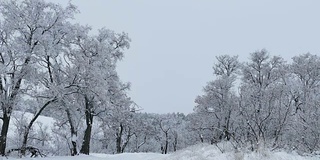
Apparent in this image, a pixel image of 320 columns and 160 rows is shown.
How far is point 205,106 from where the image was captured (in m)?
40.0

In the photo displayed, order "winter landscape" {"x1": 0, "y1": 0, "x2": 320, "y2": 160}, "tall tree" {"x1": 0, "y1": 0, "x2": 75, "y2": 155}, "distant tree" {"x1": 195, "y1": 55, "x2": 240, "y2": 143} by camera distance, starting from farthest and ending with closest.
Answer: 1. "distant tree" {"x1": 195, "y1": 55, "x2": 240, "y2": 143}
2. "tall tree" {"x1": 0, "y1": 0, "x2": 75, "y2": 155}
3. "winter landscape" {"x1": 0, "y1": 0, "x2": 320, "y2": 160}

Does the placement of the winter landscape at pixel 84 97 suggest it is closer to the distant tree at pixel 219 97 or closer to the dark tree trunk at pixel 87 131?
the dark tree trunk at pixel 87 131

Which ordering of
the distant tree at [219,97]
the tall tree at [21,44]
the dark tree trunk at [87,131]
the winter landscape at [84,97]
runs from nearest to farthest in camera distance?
the winter landscape at [84,97] < the tall tree at [21,44] < the dark tree trunk at [87,131] < the distant tree at [219,97]

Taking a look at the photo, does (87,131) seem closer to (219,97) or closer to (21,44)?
(21,44)

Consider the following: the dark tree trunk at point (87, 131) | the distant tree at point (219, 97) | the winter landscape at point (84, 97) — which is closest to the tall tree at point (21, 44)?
the winter landscape at point (84, 97)

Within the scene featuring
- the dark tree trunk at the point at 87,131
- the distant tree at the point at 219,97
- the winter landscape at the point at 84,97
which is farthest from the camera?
the distant tree at the point at 219,97

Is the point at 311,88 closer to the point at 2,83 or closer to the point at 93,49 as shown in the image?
the point at 93,49

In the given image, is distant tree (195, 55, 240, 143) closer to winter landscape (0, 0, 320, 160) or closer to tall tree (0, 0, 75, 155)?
winter landscape (0, 0, 320, 160)

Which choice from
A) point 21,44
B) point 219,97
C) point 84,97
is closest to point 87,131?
point 84,97

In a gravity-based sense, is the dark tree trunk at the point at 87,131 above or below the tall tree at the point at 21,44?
below

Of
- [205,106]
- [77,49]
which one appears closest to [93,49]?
[77,49]

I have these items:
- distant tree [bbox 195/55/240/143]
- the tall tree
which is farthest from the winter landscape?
distant tree [bbox 195/55/240/143]

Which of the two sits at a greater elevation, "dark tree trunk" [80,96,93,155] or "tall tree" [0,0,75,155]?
"tall tree" [0,0,75,155]

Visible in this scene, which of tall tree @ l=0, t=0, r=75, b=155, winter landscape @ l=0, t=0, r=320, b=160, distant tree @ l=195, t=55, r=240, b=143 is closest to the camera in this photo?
winter landscape @ l=0, t=0, r=320, b=160
